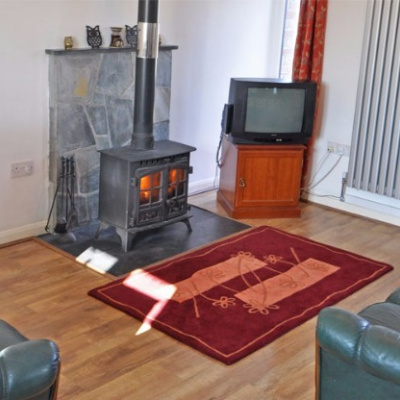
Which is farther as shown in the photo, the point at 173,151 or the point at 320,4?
the point at 320,4

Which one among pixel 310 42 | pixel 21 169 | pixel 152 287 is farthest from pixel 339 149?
pixel 21 169

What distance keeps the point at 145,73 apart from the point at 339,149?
193 centimetres

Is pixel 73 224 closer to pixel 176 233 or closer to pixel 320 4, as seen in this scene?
pixel 176 233

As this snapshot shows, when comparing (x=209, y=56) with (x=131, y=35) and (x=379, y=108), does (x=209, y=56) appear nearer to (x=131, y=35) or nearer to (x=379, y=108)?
(x=131, y=35)

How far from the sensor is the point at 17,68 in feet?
14.0

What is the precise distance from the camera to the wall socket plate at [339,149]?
18.2 feet

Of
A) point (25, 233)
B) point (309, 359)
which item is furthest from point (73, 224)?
point (309, 359)

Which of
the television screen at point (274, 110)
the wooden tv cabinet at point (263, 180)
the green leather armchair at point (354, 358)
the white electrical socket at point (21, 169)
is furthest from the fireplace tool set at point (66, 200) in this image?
the green leather armchair at point (354, 358)

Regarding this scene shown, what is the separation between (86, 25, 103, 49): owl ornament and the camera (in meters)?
4.55

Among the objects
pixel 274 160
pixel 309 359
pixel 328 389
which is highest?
pixel 274 160

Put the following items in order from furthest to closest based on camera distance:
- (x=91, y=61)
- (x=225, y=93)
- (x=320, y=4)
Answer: (x=225, y=93), (x=320, y=4), (x=91, y=61)

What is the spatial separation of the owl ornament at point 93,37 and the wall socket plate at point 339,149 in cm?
214

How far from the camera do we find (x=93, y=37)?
457 centimetres

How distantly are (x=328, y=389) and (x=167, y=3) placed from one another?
3366mm
